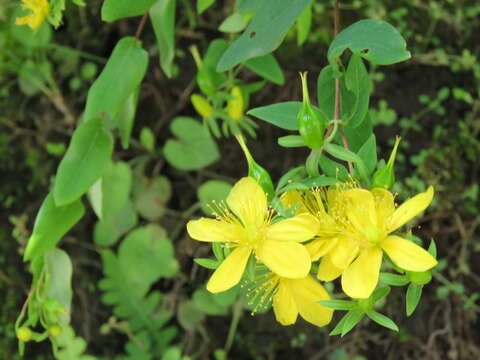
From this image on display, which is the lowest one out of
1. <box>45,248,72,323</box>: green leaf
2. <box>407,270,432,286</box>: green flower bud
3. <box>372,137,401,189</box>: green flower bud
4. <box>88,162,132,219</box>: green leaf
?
<box>88,162,132,219</box>: green leaf

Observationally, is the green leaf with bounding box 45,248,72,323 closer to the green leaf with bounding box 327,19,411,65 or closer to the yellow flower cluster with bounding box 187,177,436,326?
the yellow flower cluster with bounding box 187,177,436,326

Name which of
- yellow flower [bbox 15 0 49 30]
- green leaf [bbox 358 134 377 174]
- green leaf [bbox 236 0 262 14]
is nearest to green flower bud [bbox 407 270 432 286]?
green leaf [bbox 358 134 377 174]

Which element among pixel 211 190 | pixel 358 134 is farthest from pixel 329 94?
pixel 211 190

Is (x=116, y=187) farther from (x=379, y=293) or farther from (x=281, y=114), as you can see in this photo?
(x=379, y=293)

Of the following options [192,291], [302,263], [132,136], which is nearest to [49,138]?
[132,136]

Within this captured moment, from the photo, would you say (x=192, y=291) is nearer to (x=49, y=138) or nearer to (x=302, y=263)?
(x=49, y=138)

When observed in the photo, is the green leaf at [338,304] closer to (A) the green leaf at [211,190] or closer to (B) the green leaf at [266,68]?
(B) the green leaf at [266,68]
